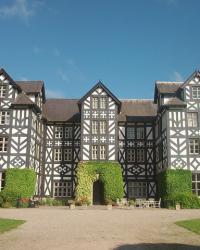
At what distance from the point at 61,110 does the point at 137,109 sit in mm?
8429

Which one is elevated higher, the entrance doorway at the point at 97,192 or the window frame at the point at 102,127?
the window frame at the point at 102,127

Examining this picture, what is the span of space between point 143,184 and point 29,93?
14.7m

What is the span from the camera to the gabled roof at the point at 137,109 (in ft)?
123

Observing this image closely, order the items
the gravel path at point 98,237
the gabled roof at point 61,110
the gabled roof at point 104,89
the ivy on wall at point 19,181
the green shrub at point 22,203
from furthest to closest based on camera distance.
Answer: the gabled roof at point 61,110, the gabled roof at point 104,89, the ivy on wall at point 19,181, the green shrub at point 22,203, the gravel path at point 98,237

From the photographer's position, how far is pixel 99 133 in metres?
33.9

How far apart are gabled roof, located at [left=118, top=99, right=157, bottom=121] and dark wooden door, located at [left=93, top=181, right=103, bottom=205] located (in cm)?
725

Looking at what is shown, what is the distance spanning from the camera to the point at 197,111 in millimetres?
31844

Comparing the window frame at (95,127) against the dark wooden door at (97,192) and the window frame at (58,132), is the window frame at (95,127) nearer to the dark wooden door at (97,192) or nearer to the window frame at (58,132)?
the window frame at (58,132)

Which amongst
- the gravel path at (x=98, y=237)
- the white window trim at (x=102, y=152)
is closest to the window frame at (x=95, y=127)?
the white window trim at (x=102, y=152)

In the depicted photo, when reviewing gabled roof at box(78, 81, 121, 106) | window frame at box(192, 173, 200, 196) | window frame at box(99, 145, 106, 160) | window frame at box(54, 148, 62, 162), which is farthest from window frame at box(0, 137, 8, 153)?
window frame at box(192, 173, 200, 196)

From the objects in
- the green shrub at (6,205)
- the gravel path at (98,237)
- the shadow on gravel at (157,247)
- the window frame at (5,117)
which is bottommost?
the shadow on gravel at (157,247)

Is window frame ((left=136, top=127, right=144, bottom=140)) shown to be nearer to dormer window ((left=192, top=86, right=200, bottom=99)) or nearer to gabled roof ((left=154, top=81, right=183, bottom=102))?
gabled roof ((left=154, top=81, right=183, bottom=102))

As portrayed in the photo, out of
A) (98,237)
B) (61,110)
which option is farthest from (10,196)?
(98,237)

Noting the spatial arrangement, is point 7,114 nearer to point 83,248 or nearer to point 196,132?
point 196,132
